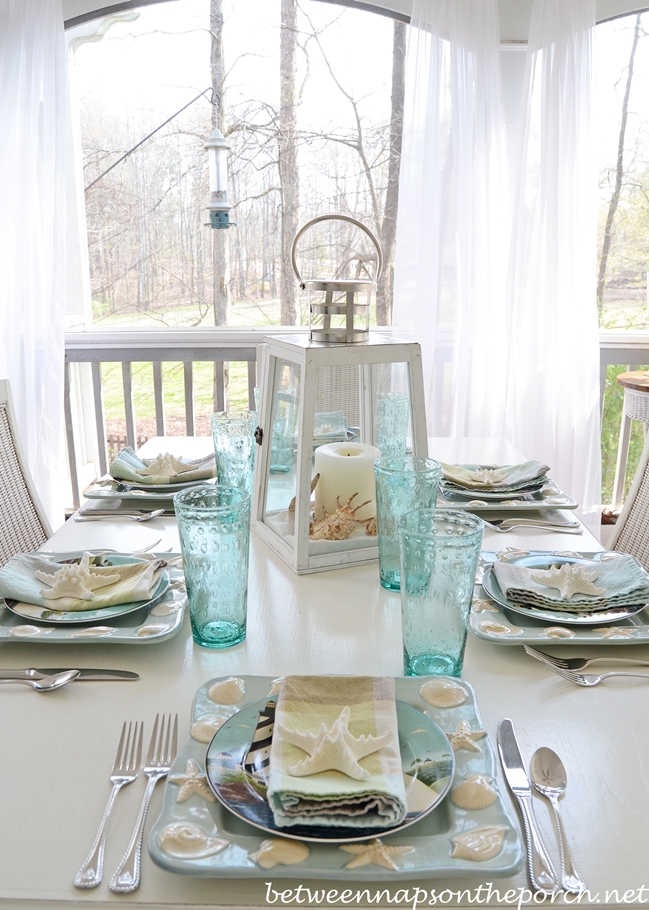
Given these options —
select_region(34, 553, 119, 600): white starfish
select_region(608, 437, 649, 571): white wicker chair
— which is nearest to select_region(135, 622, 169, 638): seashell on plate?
select_region(34, 553, 119, 600): white starfish

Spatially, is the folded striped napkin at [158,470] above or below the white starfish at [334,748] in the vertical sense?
above

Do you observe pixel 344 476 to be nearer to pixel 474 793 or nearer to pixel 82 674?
pixel 82 674

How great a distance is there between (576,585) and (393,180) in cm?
258

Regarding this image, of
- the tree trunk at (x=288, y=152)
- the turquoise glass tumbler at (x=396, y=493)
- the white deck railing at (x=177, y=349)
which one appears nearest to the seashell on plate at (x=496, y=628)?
the turquoise glass tumbler at (x=396, y=493)

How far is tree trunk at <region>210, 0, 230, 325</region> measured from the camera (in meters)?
3.08

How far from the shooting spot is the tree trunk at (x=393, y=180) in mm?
3107

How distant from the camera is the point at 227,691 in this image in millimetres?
790

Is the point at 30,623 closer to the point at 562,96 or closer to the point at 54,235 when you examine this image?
the point at 54,235

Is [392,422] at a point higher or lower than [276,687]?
higher

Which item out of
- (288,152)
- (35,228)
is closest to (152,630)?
(35,228)

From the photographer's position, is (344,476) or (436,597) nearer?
(436,597)

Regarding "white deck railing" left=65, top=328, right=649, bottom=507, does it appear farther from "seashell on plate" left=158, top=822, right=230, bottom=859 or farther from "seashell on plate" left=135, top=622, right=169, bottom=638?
"seashell on plate" left=158, top=822, right=230, bottom=859

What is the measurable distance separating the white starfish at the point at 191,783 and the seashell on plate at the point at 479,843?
0.67 ft

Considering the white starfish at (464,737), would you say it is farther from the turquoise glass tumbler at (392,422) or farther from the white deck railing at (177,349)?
the white deck railing at (177,349)
